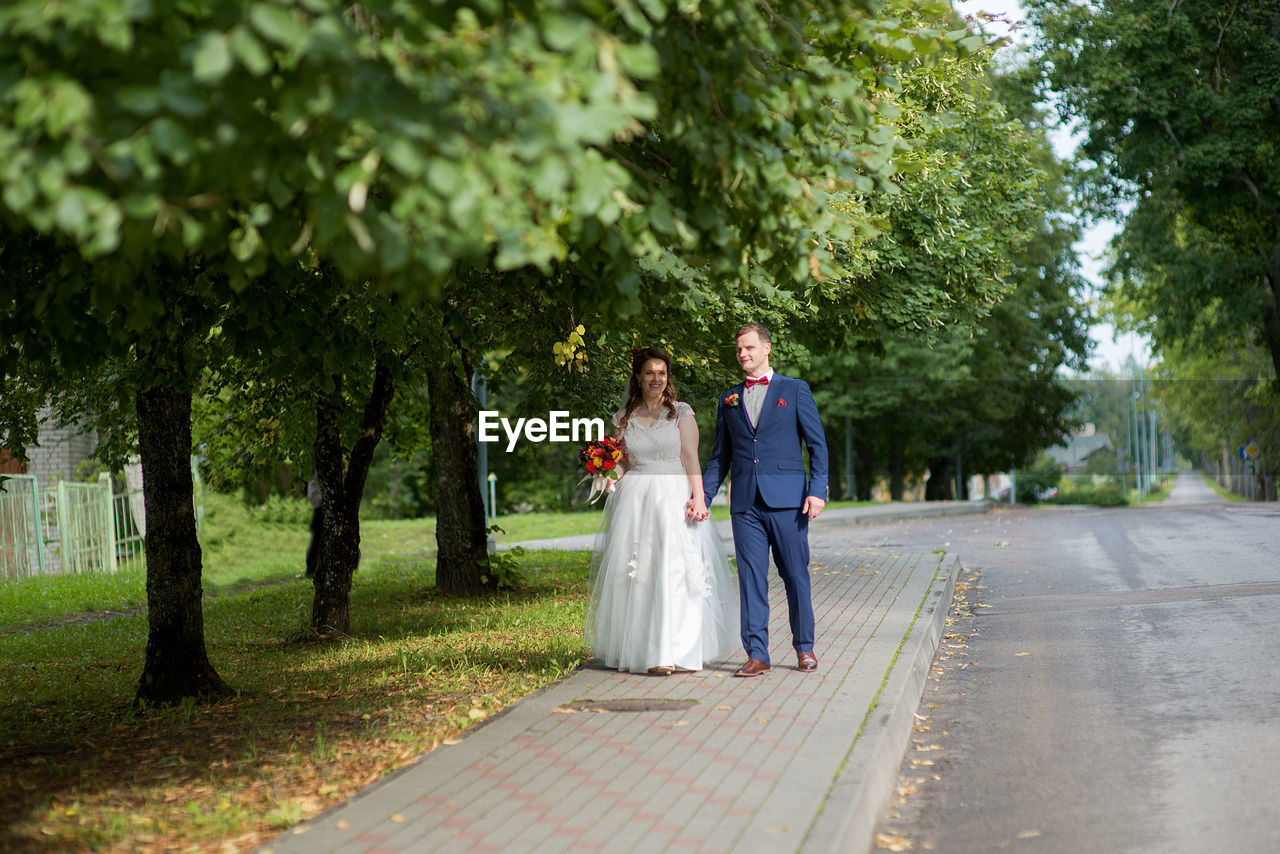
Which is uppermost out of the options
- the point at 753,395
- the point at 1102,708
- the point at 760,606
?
the point at 753,395

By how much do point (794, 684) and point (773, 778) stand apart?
2.34 metres

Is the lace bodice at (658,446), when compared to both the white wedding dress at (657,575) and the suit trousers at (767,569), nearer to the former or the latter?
the white wedding dress at (657,575)

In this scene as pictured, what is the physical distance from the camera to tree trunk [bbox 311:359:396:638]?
11.7m

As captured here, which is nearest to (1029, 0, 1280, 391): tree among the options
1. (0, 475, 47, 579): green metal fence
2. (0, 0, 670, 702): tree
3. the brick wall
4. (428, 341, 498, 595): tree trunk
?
(428, 341, 498, 595): tree trunk

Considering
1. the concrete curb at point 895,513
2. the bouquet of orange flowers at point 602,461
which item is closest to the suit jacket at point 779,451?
the bouquet of orange flowers at point 602,461

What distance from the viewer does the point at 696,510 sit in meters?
8.38

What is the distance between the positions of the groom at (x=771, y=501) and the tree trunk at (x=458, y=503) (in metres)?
7.85

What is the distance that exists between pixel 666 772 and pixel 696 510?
3.01 m

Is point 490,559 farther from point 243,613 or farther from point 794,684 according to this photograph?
point 794,684

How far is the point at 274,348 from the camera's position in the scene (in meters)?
7.11

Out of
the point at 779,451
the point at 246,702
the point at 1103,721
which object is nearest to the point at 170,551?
the point at 246,702

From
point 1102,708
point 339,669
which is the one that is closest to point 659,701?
point 1102,708

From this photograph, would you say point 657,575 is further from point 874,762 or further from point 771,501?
point 874,762

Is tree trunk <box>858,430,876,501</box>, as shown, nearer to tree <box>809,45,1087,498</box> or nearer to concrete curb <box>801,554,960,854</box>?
tree <box>809,45,1087,498</box>
